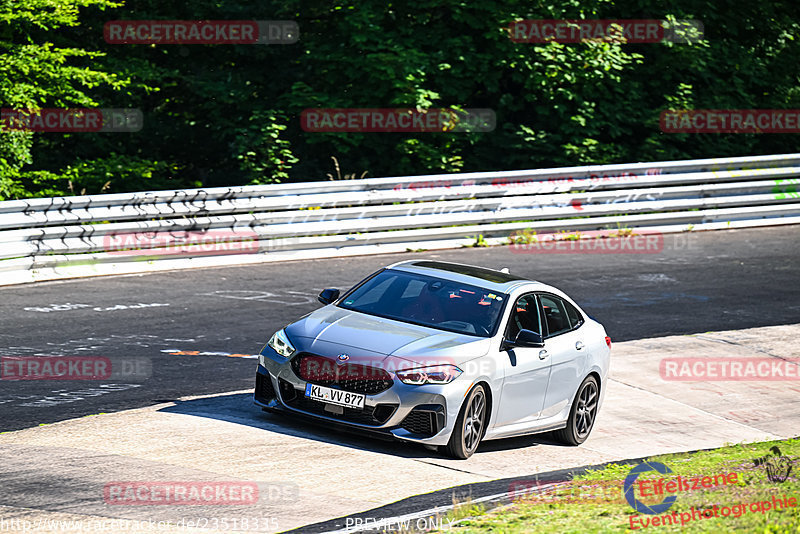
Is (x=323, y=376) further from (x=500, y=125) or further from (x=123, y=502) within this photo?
(x=500, y=125)

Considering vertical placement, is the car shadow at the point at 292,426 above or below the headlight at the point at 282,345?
below

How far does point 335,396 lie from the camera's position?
31.6ft

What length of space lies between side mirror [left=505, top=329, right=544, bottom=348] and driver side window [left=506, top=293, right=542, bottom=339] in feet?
0.91

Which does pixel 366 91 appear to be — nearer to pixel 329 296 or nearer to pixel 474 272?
pixel 474 272

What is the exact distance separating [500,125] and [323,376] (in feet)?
50.1

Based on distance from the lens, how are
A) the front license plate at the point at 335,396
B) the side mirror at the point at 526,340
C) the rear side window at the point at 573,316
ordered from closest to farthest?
the front license plate at the point at 335,396 → the side mirror at the point at 526,340 → the rear side window at the point at 573,316

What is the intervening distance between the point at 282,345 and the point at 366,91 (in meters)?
13.4

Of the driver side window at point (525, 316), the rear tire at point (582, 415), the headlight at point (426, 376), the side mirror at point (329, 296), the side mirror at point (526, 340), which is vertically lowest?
the rear tire at point (582, 415)

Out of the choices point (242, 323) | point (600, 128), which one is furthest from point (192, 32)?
point (242, 323)

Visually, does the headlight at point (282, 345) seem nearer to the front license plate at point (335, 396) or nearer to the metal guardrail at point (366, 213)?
the front license plate at point (335, 396)

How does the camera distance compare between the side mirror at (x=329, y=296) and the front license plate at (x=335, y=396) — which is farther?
the side mirror at (x=329, y=296)

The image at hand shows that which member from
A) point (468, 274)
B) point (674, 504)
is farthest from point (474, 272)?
point (674, 504)

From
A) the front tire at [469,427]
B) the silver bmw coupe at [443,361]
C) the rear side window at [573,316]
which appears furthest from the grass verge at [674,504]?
the rear side window at [573,316]

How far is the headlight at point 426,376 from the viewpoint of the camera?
9.53 metres
